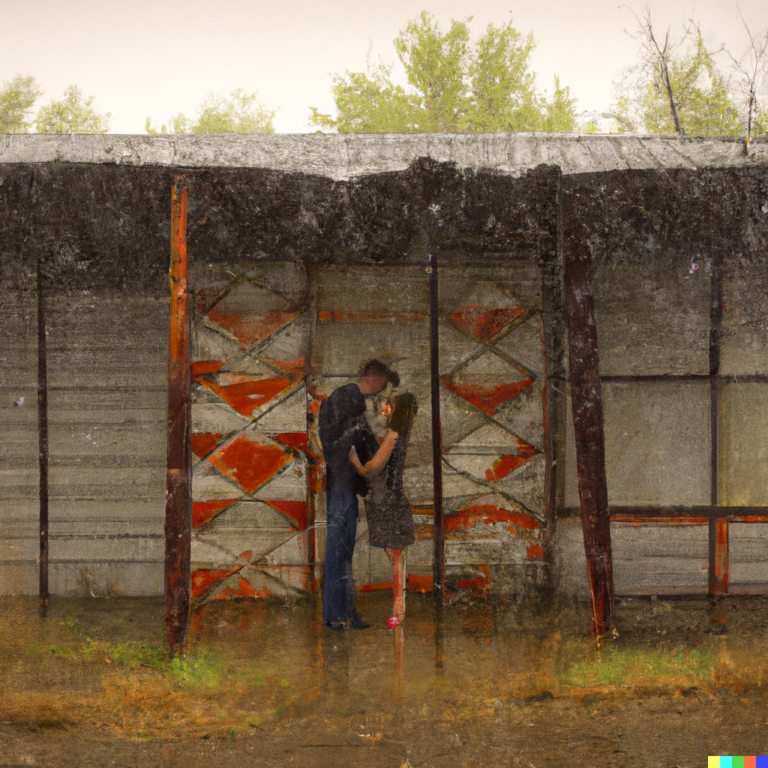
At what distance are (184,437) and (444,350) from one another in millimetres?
2101

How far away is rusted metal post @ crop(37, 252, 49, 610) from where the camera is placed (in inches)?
205

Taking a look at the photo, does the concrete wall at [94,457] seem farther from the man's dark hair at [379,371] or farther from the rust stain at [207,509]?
the man's dark hair at [379,371]

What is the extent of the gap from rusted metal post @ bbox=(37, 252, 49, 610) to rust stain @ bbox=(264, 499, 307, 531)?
182 centimetres

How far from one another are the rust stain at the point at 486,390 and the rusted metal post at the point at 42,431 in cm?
321

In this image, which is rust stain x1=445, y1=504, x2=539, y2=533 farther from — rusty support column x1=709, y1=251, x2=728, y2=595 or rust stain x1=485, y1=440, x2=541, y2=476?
rusty support column x1=709, y1=251, x2=728, y2=595

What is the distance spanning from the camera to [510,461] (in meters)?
5.24

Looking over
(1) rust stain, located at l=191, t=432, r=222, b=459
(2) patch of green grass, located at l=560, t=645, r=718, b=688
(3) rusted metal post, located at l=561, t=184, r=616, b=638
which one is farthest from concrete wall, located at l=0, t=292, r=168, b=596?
(2) patch of green grass, located at l=560, t=645, r=718, b=688

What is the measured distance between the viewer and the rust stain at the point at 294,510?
5.21 meters

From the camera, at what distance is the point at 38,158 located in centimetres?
483

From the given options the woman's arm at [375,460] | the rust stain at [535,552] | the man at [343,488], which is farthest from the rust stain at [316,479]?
the rust stain at [535,552]

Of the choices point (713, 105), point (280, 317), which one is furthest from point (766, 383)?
point (713, 105)

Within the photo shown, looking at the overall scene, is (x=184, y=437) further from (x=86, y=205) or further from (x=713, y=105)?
(x=713, y=105)

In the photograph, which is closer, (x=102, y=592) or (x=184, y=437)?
(x=184, y=437)

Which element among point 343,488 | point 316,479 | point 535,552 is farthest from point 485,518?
point 316,479
